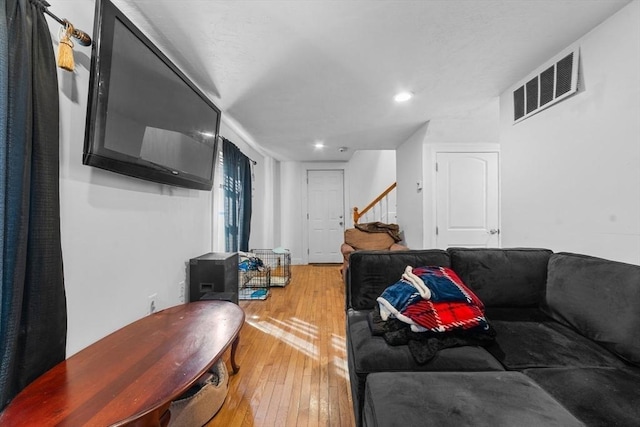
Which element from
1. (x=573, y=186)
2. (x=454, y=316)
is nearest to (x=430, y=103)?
(x=573, y=186)

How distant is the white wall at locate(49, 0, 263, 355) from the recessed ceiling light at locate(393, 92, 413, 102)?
2178 millimetres

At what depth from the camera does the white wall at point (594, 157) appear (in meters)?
1.35

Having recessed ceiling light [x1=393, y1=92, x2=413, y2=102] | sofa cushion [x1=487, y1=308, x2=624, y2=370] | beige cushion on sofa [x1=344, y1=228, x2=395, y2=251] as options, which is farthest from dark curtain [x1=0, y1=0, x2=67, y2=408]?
beige cushion on sofa [x1=344, y1=228, x2=395, y2=251]

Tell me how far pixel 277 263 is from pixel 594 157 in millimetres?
3720

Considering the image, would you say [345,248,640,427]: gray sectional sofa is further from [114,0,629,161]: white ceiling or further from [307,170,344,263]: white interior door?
[307,170,344,263]: white interior door

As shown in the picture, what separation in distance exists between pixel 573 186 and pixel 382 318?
1612 millimetres

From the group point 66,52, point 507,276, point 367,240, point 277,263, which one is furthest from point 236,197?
point 507,276

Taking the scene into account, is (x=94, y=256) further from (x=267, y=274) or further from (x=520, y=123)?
(x=520, y=123)

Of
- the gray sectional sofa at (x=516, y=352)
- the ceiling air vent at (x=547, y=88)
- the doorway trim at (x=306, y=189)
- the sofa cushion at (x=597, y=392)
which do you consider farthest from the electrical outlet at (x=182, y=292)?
the doorway trim at (x=306, y=189)

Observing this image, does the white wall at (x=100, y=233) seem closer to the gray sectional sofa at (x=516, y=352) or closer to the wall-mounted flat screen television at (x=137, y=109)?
the wall-mounted flat screen television at (x=137, y=109)

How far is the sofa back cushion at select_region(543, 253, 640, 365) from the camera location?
3.58 feet

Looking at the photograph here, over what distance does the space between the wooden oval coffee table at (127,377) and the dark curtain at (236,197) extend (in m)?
1.88

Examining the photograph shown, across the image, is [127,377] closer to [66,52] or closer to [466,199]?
[66,52]

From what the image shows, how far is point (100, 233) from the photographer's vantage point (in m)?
1.31
